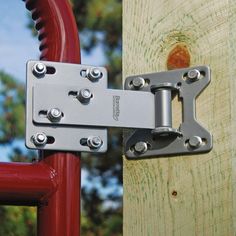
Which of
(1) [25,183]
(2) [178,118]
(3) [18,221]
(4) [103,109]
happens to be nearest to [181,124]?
(2) [178,118]

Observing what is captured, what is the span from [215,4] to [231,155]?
0.21 metres

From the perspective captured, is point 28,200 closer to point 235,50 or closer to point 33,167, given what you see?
point 33,167

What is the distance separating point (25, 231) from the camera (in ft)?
20.7

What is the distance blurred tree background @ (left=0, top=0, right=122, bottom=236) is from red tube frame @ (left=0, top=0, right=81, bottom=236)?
5.42 metres

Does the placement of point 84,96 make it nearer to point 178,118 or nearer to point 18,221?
point 178,118

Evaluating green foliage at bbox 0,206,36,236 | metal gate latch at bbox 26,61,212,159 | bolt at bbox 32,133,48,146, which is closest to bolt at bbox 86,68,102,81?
metal gate latch at bbox 26,61,212,159

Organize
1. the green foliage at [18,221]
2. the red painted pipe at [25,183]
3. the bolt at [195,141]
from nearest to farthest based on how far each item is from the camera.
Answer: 1. the red painted pipe at [25,183]
2. the bolt at [195,141]
3. the green foliage at [18,221]

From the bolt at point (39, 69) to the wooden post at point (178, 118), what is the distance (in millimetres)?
173

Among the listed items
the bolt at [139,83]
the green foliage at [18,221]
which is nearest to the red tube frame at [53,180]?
the bolt at [139,83]

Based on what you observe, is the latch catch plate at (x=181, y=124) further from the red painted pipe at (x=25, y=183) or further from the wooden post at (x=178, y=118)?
the red painted pipe at (x=25, y=183)

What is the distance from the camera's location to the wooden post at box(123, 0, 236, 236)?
3.83ft

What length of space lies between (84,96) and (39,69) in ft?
0.22

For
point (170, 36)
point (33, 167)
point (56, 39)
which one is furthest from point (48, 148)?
point (170, 36)

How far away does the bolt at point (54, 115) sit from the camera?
1130mm
